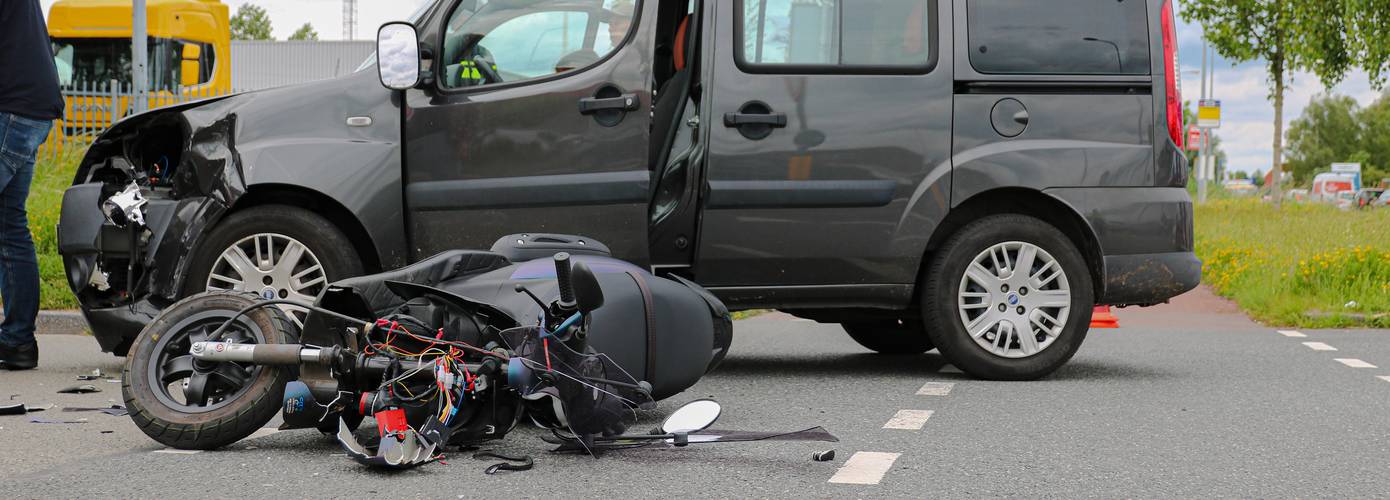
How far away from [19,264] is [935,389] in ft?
13.3

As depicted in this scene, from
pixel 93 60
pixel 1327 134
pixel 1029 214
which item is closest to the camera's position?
pixel 1029 214

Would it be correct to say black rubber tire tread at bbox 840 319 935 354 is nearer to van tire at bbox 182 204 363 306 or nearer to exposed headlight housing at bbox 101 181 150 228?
van tire at bbox 182 204 363 306

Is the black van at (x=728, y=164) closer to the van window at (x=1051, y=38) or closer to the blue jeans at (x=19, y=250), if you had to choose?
the van window at (x=1051, y=38)

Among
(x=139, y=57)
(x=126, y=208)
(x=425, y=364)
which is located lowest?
(x=425, y=364)

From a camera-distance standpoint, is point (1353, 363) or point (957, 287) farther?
point (1353, 363)

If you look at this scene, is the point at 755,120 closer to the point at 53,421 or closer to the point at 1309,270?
the point at 53,421

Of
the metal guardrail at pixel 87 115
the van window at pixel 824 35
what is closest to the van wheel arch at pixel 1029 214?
the van window at pixel 824 35

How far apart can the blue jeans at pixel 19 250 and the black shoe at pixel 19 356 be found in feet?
0.07

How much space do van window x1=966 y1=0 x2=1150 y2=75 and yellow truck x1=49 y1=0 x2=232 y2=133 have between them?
584 inches

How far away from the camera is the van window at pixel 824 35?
6.30 metres

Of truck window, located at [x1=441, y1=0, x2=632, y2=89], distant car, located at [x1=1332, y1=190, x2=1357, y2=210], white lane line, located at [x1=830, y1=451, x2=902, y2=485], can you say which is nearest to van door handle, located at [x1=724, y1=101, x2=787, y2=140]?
truck window, located at [x1=441, y1=0, x2=632, y2=89]

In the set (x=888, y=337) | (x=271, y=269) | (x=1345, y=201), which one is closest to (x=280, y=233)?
(x=271, y=269)

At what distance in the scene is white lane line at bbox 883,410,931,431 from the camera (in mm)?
5152

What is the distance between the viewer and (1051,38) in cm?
642
